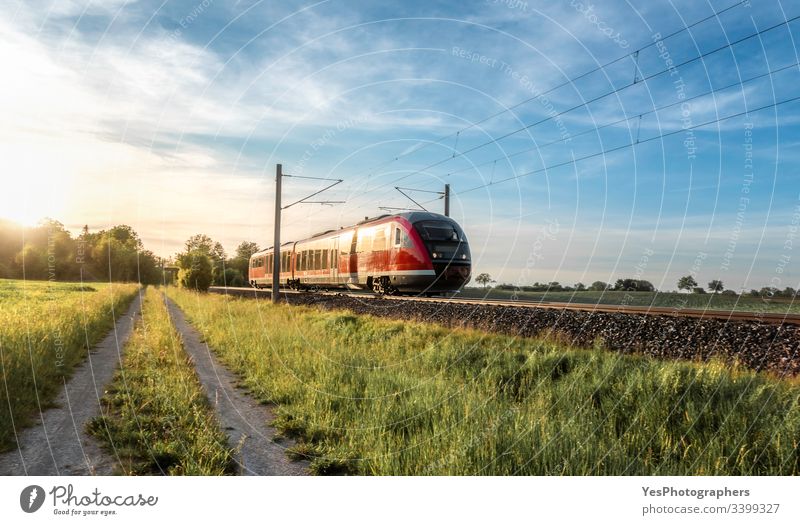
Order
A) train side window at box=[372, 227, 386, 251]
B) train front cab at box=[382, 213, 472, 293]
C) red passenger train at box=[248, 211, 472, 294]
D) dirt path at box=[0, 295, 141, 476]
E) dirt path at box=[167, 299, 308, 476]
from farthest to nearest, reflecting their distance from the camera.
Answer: train side window at box=[372, 227, 386, 251]
red passenger train at box=[248, 211, 472, 294]
train front cab at box=[382, 213, 472, 293]
dirt path at box=[167, 299, 308, 476]
dirt path at box=[0, 295, 141, 476]

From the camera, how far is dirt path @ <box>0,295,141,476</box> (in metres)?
4.92

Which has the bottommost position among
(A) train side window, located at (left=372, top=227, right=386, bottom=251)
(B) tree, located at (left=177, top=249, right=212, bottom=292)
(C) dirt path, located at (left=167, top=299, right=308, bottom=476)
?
(C) dirt path, located at (left=167, top=299, right=308, bottom=476)

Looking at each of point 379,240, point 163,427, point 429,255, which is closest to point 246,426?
point 163,427

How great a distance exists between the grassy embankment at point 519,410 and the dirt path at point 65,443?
6.86 ft

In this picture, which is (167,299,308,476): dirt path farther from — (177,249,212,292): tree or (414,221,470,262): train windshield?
(177,249,212,292): tree

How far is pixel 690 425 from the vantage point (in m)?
5.86

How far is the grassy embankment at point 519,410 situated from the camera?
4.71m

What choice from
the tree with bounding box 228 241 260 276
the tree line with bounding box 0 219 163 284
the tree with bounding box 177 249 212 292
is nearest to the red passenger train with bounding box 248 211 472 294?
the tree line with bounding box 0 219 163 284

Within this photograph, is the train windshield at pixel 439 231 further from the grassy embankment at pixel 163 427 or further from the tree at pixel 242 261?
the tree at pixel 242 261

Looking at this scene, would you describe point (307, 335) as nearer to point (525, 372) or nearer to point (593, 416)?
point (525, 372)

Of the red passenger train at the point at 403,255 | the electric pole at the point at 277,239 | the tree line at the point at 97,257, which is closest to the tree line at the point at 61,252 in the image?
the tree line at the point at 97,257

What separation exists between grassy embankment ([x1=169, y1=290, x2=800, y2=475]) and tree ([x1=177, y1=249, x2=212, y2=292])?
4491cm
